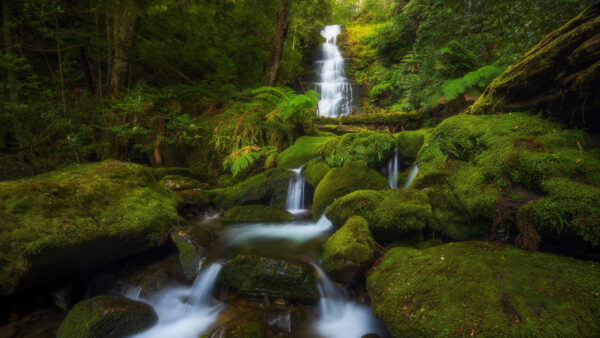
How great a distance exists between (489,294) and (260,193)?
427 cm

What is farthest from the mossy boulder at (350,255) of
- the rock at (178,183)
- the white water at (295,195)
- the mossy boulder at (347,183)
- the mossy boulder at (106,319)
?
the rock at (178,183)

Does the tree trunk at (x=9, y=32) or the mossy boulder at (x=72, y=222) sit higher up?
the tree trunk at (x=9, y=32)

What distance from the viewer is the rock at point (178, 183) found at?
5.97m

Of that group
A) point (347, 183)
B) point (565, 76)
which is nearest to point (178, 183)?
point (347, 183)

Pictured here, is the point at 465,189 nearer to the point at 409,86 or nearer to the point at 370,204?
the point at 370,204

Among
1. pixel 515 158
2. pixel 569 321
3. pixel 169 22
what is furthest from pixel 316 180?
pixel 169 22

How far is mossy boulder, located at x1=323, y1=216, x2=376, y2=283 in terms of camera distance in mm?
2719

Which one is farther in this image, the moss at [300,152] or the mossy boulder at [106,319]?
the moss at [300,152]

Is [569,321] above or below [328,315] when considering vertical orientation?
above

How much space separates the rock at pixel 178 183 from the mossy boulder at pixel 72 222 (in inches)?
75.0

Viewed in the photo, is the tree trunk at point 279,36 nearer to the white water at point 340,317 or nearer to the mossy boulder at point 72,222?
the mossy boulder at point 72,222

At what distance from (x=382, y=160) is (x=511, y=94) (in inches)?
83.8

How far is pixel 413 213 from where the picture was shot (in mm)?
3154

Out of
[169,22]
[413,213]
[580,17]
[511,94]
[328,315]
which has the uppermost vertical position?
[169,22]
